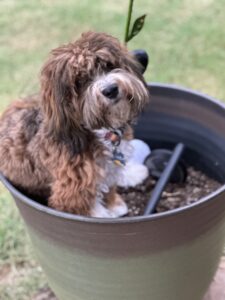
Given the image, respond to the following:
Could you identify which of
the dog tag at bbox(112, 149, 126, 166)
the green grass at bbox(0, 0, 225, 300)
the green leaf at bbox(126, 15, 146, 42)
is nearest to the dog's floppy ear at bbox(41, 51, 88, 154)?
the dog tag at bbox(112, 149, 126, 166)

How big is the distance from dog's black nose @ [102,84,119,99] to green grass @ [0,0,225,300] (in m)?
1.53

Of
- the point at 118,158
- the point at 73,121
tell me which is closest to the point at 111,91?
the point at 73,121

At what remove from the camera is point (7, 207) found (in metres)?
3.01

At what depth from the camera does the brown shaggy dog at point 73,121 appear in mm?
1759

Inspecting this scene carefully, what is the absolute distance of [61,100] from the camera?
1.78 metres

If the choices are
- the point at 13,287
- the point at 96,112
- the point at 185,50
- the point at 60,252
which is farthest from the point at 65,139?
the point at 185,50

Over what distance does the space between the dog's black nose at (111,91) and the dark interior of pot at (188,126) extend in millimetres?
443

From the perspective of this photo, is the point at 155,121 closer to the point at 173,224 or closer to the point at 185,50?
the point at 173,224

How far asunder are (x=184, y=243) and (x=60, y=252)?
384 millimetres

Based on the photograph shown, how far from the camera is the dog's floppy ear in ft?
5.75

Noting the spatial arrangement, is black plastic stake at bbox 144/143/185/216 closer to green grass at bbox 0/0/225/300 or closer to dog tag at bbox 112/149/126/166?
dog tag at bbox 112/149/126/166

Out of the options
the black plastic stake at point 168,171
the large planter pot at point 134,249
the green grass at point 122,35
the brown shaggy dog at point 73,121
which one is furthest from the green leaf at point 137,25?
the green grass at point 122,35

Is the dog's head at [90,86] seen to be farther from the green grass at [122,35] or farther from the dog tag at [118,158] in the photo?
the green grass at [122,35]

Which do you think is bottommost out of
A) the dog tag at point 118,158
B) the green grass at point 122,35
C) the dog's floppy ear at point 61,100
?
the green grass at point 122,35
